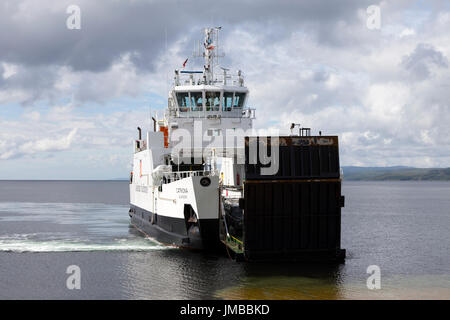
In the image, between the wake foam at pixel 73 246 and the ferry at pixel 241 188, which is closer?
the ferry at pixel 241 188

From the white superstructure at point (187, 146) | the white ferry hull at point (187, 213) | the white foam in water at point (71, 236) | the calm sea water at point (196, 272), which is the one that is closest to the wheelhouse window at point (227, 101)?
the white superstructure at point (187, 146)

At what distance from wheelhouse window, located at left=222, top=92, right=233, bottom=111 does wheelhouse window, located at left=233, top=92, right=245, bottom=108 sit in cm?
31

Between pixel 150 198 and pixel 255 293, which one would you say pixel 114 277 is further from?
pixel 150 198

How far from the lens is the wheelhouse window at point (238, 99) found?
101 feet

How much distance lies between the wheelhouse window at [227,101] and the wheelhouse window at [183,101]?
7.27 ft

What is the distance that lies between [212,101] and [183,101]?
1.77 metres

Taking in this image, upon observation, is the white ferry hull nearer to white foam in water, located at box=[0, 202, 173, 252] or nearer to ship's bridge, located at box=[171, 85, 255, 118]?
white foam in water, located at box=[0, 202, 173, 252]

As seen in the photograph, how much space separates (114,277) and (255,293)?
667cm

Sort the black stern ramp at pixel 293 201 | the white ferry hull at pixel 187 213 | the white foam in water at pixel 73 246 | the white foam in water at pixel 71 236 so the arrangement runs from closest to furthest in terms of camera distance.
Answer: the black stern ramp at pixel 293 201 < the white ferry hull at pixel 187 213 < the white foam in water at pixel 73 246 < the white foam in water at pixel 71 236

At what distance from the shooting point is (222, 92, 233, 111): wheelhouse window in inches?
1201

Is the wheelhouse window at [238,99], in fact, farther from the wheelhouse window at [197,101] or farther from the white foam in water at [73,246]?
the white foam in water at [73,246]

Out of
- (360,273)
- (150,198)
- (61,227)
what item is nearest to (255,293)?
(360,273)
